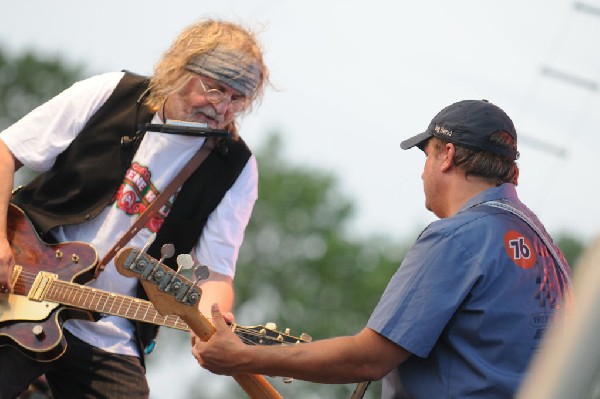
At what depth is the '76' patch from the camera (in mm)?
3906

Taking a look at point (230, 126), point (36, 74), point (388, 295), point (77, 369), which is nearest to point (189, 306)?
point (388, 295)

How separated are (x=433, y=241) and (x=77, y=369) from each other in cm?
202

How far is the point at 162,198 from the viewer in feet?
16.7

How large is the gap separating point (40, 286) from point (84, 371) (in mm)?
461

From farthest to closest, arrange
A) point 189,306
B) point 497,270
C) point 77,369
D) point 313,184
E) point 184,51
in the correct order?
point 313,184 < point 184,51 < point 77,369 < point 189,306 < point 497,270

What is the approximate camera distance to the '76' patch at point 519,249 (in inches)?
154

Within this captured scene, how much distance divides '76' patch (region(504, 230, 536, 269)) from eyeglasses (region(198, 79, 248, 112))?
5.80 feet

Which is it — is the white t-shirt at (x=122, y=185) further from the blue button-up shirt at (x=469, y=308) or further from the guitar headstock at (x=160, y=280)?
the blue button-up shirt at (x=469, y=308)

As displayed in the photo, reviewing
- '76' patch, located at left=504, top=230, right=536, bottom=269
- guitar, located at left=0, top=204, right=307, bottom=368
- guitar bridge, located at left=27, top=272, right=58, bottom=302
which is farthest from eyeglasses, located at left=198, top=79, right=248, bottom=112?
'76' patch, located at left=504, top=230, right=536, bottom=269

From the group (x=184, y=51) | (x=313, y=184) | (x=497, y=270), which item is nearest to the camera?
(x=497, y=270)

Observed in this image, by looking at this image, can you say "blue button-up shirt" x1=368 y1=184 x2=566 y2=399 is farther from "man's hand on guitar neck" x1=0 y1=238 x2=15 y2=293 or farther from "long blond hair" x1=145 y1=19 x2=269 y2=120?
"man's hand on guitar neck" x1=0 y1=238 x2=15 y2=293

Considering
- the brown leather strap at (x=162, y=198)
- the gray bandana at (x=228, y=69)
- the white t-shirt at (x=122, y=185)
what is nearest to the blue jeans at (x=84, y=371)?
the white t-shirt at (x=122, y=185)

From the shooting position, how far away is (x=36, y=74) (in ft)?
137

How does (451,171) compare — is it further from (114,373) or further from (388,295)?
(114,373)
